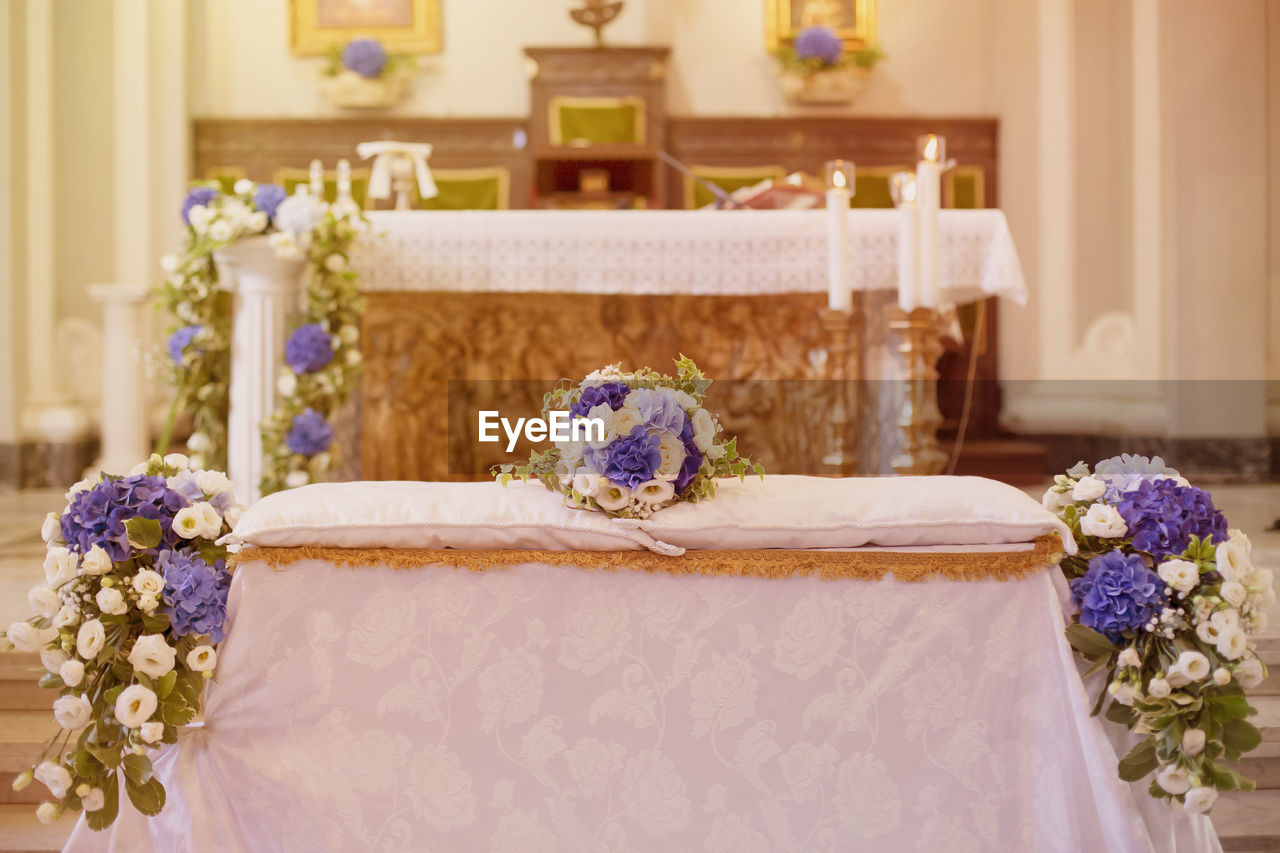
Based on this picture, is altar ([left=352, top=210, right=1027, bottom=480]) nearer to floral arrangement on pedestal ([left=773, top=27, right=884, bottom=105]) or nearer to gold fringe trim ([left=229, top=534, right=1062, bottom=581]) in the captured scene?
gold fringe trim ([left=229, top=534, right=1062, bottom=581])

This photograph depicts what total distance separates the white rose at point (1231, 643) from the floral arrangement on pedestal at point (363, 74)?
5902 millimetres

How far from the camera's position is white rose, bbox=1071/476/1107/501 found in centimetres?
199

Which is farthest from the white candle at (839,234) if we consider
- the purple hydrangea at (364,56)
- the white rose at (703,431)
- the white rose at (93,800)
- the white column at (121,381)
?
the purple hydrangea at (364,56)

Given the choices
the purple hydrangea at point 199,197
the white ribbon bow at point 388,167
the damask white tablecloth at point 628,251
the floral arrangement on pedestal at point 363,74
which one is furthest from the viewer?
the floral arrangement on pedestal at point 363,74

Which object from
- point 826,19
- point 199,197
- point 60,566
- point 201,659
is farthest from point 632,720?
point 826,19

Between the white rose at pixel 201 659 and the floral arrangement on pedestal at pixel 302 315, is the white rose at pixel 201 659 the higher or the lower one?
the lower one

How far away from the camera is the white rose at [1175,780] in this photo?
5.82 ft

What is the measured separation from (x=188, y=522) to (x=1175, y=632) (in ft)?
5.21

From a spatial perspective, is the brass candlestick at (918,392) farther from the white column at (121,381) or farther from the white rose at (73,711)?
the white column at (121,381)

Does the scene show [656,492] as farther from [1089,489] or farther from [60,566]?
[60,566]

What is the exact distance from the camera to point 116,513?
71.6 inches

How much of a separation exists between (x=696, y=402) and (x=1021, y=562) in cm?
60

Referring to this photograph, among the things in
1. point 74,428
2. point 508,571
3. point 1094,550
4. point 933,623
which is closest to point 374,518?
point 508,571

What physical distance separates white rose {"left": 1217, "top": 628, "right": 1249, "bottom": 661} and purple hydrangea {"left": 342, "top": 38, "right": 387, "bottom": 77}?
232 inches
